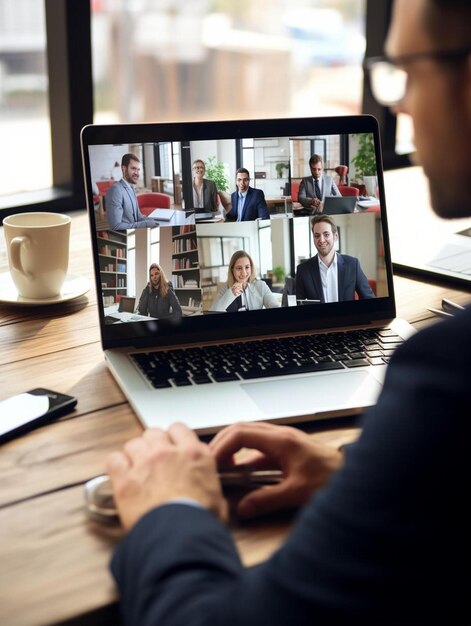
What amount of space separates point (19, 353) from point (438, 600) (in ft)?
2.30

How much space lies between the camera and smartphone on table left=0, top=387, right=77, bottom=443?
857mm

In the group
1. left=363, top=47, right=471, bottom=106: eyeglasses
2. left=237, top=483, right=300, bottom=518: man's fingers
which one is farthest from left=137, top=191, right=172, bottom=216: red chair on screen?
left=237, top=483, right=300, bottom=518: man's fingers

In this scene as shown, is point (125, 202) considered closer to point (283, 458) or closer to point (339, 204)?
point (339, 204)

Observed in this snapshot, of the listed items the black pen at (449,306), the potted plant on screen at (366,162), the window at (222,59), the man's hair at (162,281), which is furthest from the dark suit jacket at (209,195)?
the window at (222,59)

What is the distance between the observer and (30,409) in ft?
2.94

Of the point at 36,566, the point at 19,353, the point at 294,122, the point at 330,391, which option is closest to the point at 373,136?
the point at 294,122

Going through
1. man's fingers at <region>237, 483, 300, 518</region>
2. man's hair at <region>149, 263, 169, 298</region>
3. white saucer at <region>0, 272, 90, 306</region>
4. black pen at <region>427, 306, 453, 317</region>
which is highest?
man's hair at <region>149, 263, 169, 298</region>

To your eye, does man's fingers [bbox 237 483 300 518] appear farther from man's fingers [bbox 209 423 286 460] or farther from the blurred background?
the blurred background

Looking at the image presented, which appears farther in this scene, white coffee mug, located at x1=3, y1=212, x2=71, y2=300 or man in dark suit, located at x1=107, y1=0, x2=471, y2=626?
white coffee mug, located at x1=3, y1=212, x2=71, y2=300

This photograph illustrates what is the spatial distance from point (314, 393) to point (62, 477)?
1.00 feet

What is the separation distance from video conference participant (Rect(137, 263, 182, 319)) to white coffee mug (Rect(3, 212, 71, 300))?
0.23 metres

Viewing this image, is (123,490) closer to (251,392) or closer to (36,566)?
(36,566)

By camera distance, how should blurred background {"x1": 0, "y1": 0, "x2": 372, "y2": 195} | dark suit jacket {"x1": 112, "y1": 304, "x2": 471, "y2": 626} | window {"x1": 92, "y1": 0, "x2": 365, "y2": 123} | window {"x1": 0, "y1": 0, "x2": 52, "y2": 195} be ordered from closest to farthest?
1. dark suit jacket {"x1": 112, "y1": 304, "x2": 471, "y2": 626}
2. window {"x1": 0, "y1": 0, "x2": 52, "y2": 195}
3. blurred background {"x1": 0, "y1": 0, "x2": 372, "y2": 195}
4. window {"x1": 92, "y1": 0, "x2": 365, "y2": 123}

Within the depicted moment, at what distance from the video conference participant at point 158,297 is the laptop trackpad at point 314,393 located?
167mm
